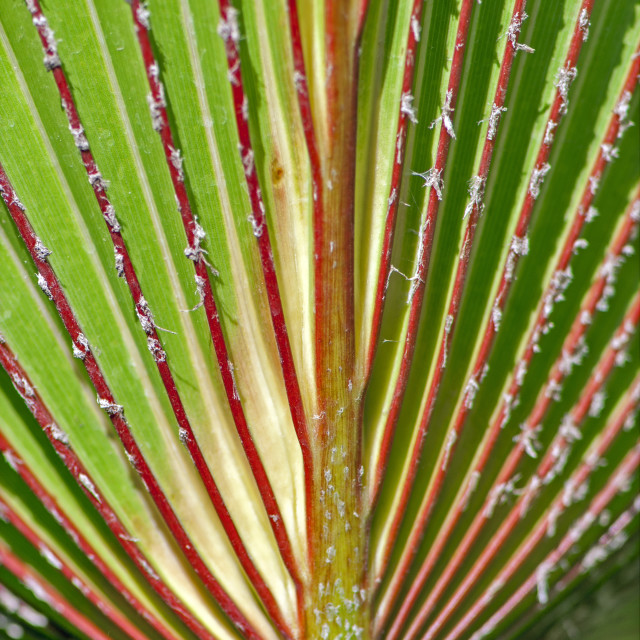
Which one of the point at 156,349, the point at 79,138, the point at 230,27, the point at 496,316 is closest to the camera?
→ the point at 230,27

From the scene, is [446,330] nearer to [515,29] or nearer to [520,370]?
[520,370]

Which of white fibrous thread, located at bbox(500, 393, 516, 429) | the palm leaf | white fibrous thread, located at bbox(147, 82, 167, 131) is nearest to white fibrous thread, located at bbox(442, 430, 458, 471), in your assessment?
the palm leaf

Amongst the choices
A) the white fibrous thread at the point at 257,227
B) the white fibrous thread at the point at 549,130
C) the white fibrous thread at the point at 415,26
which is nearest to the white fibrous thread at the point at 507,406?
the white fibrous thread at the point at 549,130

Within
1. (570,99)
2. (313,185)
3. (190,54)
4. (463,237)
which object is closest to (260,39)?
(190,54)

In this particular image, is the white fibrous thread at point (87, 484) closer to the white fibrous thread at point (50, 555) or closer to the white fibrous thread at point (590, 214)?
the white fibrous thread at point (50, 555)

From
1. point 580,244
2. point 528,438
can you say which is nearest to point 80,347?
point 528,438

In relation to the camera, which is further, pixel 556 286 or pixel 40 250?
pixel 556 286
